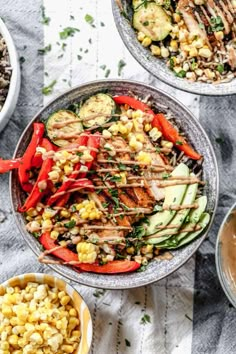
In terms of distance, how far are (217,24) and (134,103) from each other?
37 centimetres

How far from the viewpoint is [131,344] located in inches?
97.4

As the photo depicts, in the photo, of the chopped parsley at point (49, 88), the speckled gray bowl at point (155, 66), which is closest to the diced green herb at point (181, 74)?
the speckled gray bowl at point (155, 66)

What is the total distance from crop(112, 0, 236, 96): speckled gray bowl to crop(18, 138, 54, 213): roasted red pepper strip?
1.32 feet

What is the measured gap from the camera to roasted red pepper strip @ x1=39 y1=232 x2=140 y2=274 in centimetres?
223

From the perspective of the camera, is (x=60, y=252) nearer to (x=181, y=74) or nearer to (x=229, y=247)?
(x=229, y=247)

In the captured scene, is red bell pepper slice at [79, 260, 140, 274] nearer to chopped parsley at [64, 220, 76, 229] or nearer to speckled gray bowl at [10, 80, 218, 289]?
speckled gray bowl at [10, 80, 218, 289]

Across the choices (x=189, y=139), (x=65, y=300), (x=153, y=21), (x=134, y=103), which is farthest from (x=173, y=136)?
(x=65, y=300)

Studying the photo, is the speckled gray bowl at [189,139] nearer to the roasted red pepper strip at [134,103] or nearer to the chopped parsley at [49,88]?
the roasted red pepper strip at [134,103]

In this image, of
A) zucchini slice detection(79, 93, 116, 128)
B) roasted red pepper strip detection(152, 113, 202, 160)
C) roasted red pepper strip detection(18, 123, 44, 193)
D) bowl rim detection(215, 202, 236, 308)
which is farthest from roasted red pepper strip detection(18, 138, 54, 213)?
bowl rim detection(215, 202, 236, 308)

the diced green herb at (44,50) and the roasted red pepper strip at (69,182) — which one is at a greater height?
the diced green herb at (44,50)

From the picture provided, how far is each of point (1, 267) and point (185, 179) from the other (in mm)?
732

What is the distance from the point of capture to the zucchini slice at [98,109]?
2.26 metres

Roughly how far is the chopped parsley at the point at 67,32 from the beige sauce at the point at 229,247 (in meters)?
0.86

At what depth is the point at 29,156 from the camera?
222 centimetres
